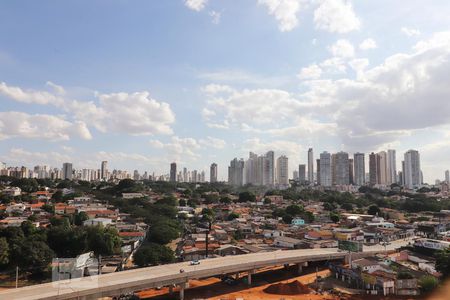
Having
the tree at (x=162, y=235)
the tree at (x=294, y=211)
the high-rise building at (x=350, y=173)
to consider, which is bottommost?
the tree at (x=162, y=235)

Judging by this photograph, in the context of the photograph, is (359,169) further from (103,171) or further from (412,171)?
(103,171)

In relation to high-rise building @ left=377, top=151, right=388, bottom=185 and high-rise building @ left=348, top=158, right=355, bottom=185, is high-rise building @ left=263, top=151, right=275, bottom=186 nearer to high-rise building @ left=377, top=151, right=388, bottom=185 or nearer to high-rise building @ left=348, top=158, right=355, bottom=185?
high-rise building @ left=348, top=158, right=355, bottom=185

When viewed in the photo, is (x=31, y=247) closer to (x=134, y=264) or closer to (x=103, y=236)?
(x=103, y=236)

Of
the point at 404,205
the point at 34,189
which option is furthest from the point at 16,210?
the point at 404,205

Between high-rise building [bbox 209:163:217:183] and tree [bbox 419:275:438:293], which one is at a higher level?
high-rise building [bbox 209:163:217:183]

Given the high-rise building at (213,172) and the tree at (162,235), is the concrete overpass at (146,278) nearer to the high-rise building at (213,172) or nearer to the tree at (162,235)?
the tree at (162,235)

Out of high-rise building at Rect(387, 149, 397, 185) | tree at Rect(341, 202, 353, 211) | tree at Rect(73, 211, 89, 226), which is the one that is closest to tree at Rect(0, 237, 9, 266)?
tree at Rect(73, 211, 89, 226)

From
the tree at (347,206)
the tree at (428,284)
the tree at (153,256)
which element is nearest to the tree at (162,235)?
the tree at (153,256)
